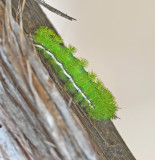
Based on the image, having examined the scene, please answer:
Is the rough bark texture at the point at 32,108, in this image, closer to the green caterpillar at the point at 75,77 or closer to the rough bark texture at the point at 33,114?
the rough bark texture at the point at 33,114

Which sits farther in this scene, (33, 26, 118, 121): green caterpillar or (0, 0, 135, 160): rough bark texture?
(33, 26, 118, 121): green caterpillar

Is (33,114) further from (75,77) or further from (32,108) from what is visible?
(75,77)

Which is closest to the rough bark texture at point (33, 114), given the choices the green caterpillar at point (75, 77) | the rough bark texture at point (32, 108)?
the rough bark texture at point (32, 108)

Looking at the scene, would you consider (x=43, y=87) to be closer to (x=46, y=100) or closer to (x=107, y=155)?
(x=46, y=100)

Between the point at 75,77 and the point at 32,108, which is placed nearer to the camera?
the point at 32,108

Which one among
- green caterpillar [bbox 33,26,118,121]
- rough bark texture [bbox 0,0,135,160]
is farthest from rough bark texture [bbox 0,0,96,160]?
green caterpillar [bbox 33,26,118,121]

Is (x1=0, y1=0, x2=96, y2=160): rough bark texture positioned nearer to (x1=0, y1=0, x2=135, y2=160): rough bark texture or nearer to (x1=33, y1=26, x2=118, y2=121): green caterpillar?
(x1=0, y1=0, x2=135, y2=160): rough bark texture

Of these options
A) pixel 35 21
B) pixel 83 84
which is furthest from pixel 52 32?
pixel 83 84

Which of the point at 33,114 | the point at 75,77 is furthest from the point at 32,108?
the point at 75,77
